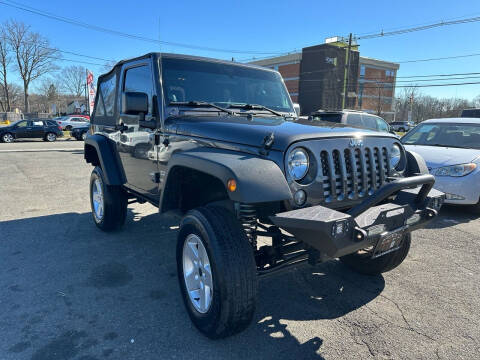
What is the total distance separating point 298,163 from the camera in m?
2.33

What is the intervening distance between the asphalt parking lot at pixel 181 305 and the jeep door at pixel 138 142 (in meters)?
Result: 0.91

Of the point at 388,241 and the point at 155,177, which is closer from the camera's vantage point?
the point at 388,241

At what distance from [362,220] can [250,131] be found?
984 millimetres

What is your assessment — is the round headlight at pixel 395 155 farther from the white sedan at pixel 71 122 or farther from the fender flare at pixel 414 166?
the white sedan at pixel 71 122

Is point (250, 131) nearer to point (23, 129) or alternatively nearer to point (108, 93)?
point (108, 93)

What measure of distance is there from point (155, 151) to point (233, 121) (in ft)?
3.18

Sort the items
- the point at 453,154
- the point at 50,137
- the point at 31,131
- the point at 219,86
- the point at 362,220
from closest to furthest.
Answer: the point at 362,220
the point at 219,86
the point at 453,154
the point at 31,131
the point at 50,137

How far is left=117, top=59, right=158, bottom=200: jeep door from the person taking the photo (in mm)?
3428

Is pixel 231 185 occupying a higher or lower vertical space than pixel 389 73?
lower

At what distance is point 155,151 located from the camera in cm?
336

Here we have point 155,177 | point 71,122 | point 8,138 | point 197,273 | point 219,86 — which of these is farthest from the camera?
point 71,122

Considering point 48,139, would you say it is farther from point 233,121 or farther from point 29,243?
point 233,121

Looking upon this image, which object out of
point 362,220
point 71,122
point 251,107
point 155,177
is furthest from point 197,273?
point 71,122

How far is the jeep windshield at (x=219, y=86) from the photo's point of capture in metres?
3.31
